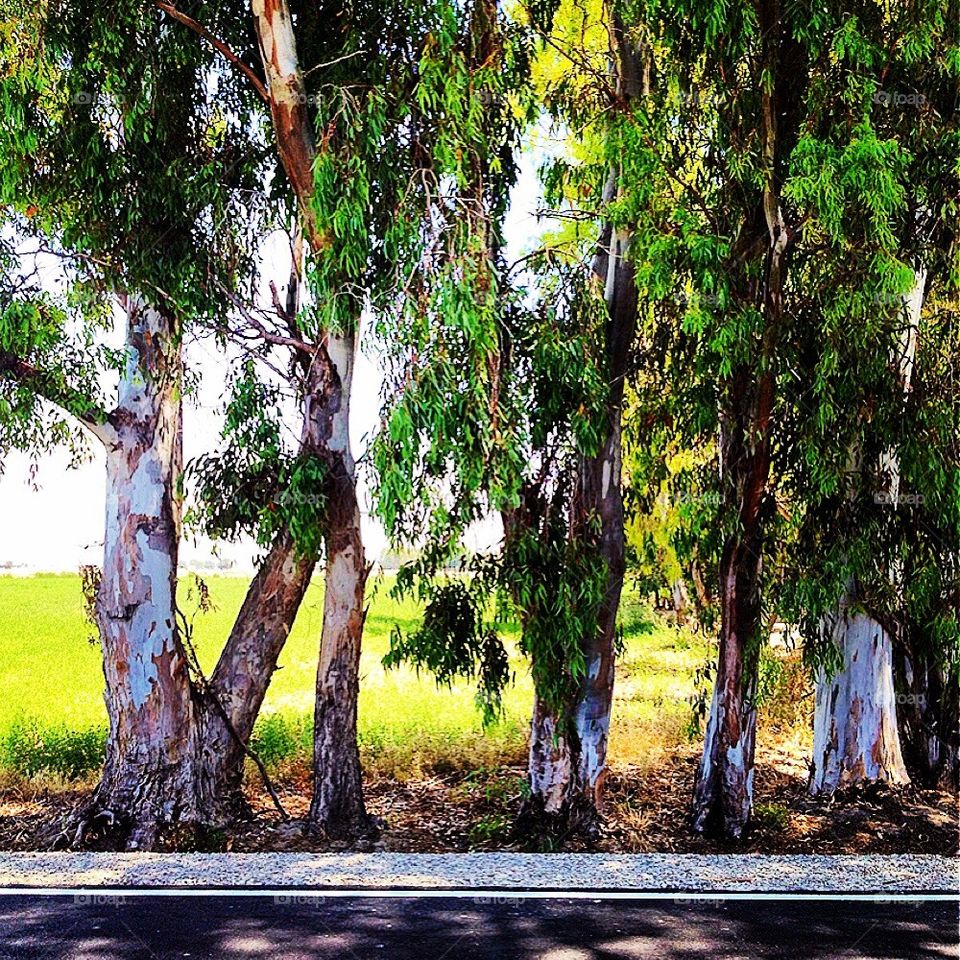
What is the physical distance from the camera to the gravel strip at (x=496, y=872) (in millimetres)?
6227

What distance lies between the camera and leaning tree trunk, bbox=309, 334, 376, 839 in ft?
29.8

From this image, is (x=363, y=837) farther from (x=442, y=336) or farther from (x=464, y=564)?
(x=442, y=336)

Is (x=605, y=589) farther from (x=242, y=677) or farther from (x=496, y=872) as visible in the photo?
(x=242, y=677)

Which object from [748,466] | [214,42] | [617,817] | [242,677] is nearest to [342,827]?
[242,677]

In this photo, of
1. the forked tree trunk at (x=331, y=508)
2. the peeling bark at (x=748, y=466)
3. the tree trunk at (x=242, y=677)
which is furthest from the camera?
the tree trunk at (x=242, y=677)

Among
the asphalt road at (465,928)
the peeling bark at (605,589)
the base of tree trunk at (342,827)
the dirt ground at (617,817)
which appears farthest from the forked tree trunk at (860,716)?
the asphalt road at (465,928)

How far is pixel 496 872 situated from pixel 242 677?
370 cm

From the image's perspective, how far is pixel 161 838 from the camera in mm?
9227

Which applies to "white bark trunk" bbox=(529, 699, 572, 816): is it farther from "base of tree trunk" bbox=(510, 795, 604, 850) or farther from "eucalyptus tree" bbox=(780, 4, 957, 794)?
"eucalyptus tree" bbox=(780, 4, 957, 794)

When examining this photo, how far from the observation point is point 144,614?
30.9 feet

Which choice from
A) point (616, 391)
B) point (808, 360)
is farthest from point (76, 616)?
point (808, 360)

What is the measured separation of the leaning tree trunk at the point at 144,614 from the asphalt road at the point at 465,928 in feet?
11.1

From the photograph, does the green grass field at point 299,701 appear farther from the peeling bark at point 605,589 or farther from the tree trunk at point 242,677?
the peeling bark at point 605,589

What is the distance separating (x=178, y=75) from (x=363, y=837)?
18.9 feet
